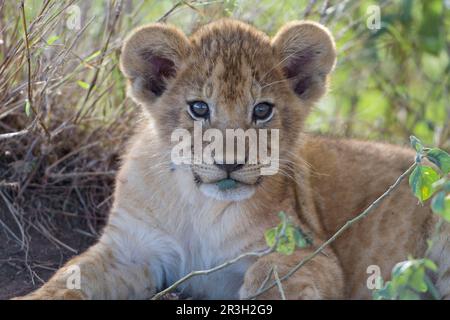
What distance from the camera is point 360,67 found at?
23.2ft

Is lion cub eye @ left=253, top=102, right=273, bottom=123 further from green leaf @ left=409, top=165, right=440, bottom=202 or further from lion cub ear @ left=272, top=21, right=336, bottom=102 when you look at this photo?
green leaf @ left=409, top=165, right=440, bottom=202

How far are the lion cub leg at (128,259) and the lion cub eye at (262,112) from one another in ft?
2.19

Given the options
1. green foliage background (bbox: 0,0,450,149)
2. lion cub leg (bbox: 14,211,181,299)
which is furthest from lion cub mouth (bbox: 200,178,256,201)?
green foliage background (bbox: 0,0,450,149)

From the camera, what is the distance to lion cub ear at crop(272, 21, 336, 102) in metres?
3.98

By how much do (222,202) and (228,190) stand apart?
0.39 meters

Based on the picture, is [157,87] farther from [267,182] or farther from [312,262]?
[312,262]

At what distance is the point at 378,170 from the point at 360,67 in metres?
2.70

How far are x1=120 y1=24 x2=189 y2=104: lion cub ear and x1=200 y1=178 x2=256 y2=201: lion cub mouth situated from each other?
55 centimetres

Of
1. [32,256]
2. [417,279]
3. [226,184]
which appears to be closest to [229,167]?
[226,184]

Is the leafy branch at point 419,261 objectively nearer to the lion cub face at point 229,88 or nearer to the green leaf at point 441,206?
the green leaf at point 441,206

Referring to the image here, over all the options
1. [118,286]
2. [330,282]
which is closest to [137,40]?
[118,286]

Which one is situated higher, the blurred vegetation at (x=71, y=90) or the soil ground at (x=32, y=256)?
the blurred vegetation at (x=71, y=90)

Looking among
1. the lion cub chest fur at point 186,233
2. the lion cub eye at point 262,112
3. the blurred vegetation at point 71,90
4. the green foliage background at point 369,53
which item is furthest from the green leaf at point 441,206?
the green foliage background at point 369,53

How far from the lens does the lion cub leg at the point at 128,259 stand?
3965mm
